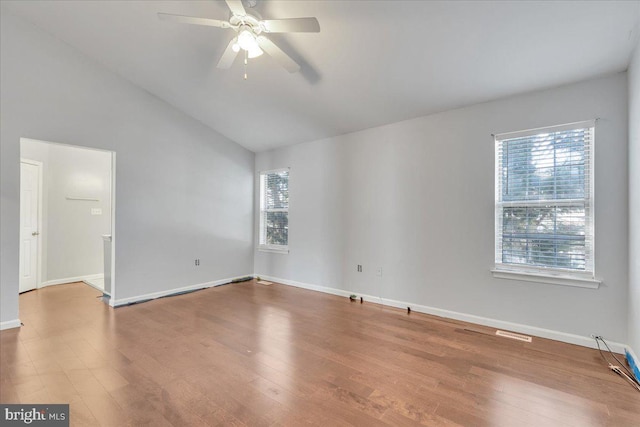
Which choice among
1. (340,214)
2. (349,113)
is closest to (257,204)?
(340,214)

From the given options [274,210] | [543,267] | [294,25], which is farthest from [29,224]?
[543,267]

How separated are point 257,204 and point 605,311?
5.20 metres

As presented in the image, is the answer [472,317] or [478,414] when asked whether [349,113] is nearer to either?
[472,317]

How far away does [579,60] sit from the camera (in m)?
2.52

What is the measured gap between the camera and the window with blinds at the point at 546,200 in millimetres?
2806

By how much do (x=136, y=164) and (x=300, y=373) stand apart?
3.76m

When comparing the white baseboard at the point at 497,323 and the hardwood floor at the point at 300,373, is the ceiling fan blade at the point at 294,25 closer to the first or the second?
the hardwood floor at the point at 300,373

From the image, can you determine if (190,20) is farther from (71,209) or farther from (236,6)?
(71,209)

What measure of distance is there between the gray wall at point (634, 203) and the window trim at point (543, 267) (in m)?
0.26

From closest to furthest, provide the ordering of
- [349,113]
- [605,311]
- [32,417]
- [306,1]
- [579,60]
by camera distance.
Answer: [32,417] → [306,1] → [579,60] → [605,311] → [349,113]

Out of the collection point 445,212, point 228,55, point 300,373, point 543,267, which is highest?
point 228,55

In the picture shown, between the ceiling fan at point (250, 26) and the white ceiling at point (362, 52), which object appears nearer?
the ceiling fan at point (250, 26)

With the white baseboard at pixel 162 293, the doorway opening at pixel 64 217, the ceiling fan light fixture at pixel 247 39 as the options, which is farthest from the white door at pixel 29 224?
the ceiling fan light fixture at pixel 247 39

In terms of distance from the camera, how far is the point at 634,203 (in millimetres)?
2391
